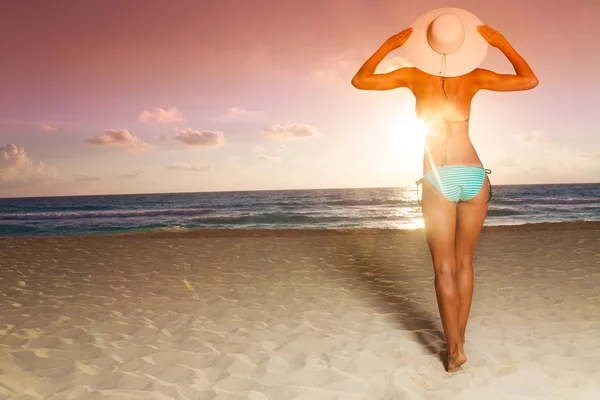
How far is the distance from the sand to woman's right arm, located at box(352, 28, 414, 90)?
1.72 m

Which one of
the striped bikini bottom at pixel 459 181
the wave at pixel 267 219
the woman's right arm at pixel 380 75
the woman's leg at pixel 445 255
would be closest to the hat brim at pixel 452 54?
the woman's right arm at pixel 380 75

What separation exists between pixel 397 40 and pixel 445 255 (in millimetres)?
1241

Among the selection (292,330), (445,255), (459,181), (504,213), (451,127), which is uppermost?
(451,127)

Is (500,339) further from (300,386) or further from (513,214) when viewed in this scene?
(513,214)

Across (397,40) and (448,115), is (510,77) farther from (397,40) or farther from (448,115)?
(397,40)

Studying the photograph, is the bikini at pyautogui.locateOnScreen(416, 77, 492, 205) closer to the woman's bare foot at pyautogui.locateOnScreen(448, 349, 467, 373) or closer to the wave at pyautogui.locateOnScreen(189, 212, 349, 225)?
the woman's bare foot at pyautogui.locateOnScreen(448, 349, 467, 373)

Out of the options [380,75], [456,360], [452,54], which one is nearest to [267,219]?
[456,360]

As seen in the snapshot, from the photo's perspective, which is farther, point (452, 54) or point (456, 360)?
point (456, 360)

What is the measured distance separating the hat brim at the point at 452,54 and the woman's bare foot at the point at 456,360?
160 centimetres

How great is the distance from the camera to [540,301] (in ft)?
14.9

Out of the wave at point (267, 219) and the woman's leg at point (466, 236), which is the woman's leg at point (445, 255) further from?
the wave at point (267, 219)

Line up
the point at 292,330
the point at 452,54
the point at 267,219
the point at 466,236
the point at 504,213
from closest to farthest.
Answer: the point at 452,54, the point at 466,236, the point at 292,330, the point at 504,213, the point at 267,219

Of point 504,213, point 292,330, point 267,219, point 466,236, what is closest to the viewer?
point 466,236

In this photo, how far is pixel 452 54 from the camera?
2551 millimetres
